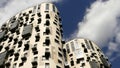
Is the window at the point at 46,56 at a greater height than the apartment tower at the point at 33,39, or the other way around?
the apartment tower at the point at 33,39

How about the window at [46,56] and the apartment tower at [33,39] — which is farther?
→ the apartment tower at [33,39]

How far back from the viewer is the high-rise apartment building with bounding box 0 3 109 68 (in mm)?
51406

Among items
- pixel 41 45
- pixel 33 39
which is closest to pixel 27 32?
pixel 33 39

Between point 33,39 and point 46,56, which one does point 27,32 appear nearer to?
point 33,39

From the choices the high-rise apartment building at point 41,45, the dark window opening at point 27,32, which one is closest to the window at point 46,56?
the high-rise apartment building at point 41,45

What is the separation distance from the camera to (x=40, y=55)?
5072cm

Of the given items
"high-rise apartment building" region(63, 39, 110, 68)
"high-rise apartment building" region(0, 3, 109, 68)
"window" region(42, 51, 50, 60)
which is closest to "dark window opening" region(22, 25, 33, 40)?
"high-rise apartment building" region(0, 3, 109, 68)

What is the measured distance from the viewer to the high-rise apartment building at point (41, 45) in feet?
169

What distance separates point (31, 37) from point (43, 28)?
3.33 meters

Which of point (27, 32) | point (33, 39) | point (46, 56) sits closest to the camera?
point (46, 56)

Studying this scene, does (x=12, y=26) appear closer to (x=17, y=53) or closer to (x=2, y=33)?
(x=2, y=33)

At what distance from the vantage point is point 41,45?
53312 mm

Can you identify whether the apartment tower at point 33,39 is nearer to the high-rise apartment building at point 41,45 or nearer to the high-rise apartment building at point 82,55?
the high-rise apartment building at point 41,45

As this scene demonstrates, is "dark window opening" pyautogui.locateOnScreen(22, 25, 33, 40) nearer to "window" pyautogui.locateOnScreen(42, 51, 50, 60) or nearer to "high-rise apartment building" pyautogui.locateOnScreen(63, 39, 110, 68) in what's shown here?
"high-rise apartment building" pyautogui.locateOnScreen(63, 39, 110, 68)
